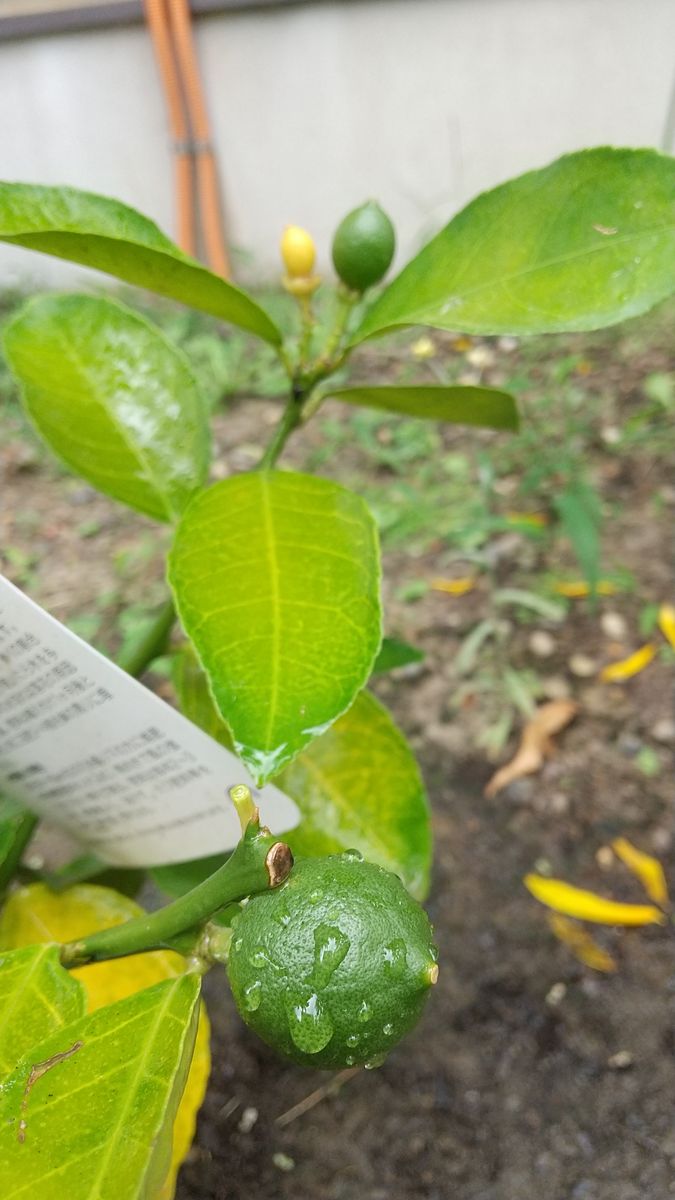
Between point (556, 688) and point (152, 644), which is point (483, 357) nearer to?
point (556, 688)

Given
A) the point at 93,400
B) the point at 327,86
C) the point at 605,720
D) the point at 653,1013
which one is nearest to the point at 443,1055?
the point at 653,1013

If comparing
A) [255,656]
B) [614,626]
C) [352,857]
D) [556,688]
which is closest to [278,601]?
[255,656]

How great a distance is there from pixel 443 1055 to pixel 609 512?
3.21ft

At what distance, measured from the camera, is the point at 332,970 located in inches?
16.6

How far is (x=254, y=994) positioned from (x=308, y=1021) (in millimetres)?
29

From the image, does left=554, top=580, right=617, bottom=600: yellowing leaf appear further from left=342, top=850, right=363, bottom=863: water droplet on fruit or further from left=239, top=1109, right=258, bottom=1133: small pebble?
left=342, top=850, right=363, bottom=863: water droplet on fruit

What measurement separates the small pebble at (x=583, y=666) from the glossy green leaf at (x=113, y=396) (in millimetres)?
805

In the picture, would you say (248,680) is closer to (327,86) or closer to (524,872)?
(524,872)

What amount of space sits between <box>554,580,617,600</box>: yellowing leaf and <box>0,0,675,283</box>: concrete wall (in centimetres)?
132

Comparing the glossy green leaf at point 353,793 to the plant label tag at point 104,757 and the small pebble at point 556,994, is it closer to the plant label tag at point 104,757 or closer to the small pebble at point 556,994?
the plant label tag at point 104,757

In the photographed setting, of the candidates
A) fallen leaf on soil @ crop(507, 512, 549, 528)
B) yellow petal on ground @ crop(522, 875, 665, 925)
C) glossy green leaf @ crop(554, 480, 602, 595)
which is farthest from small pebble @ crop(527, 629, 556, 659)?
yellow petal on ground @ crop(522, 875, 665, 925)

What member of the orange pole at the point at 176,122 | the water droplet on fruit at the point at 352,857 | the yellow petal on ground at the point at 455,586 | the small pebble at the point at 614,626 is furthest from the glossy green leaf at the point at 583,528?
the orange pole at the point at 176,122

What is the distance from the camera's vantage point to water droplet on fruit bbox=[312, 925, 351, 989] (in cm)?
42

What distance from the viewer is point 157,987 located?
1.54 feet
